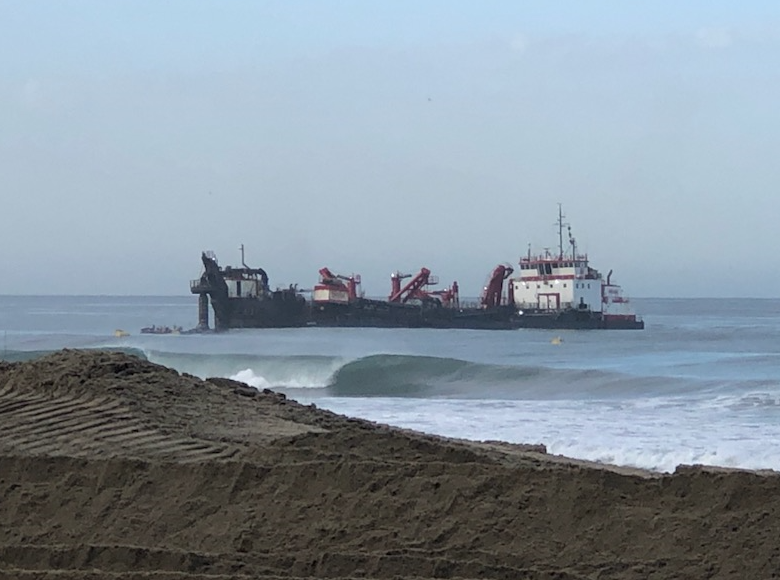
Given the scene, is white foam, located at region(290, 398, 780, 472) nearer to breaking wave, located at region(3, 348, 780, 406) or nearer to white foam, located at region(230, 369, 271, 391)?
breaking wave, located at region(3, 348, 780, 406)

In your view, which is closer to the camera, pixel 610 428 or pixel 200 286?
pixel 610 428

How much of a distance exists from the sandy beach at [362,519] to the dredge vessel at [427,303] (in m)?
40.1

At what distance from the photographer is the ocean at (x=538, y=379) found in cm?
1257

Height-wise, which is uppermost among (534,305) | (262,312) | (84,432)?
(534,305)

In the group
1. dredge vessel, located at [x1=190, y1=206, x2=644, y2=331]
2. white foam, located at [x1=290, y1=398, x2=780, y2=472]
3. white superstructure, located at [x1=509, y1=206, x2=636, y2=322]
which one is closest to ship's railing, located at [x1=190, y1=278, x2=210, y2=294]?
dredge vessel, located at [x1=190, y1=206, x2=644, y2=331]

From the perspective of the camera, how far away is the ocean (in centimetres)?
1257

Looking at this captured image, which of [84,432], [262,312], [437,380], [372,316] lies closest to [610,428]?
[84,432]

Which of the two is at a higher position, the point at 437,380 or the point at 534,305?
the point at 534,305

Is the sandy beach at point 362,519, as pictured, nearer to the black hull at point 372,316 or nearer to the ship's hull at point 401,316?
the black hull at point 372,316

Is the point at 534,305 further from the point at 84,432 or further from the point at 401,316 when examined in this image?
the point at 84,432

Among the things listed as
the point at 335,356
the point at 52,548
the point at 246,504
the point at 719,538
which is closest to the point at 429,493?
the point at 246,504

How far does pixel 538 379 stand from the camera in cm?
2542

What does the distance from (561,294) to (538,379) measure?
21.5 metres

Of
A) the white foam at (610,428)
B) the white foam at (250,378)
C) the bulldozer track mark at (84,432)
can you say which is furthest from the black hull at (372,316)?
the bulldozer track mark at (84,432)
